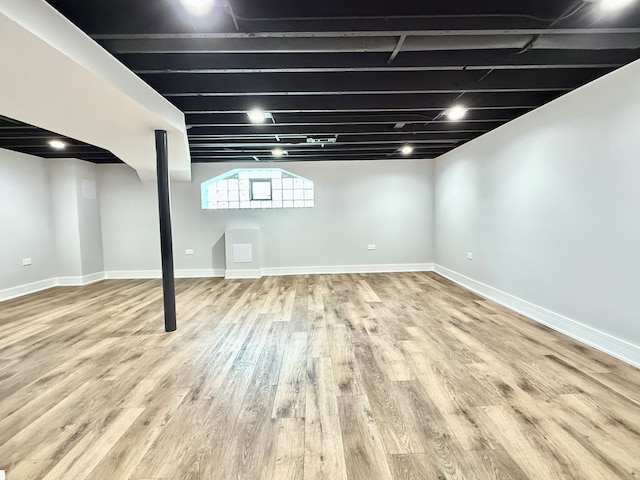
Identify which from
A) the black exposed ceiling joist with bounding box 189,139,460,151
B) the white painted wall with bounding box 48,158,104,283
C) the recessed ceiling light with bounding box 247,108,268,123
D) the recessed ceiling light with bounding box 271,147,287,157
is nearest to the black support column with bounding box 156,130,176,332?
the recessed ceiling light with bounding box 247,108,268,123

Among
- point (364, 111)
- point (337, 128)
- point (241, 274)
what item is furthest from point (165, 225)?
point (241, 274)

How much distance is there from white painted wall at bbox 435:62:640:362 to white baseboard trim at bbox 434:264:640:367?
48 mm

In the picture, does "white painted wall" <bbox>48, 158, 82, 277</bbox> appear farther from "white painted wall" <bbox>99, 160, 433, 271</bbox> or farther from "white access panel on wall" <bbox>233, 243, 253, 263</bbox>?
"white access panel on wall" <bbox>233, 243, 253, 263</bbox>

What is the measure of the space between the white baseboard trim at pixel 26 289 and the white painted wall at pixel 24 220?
54 mm

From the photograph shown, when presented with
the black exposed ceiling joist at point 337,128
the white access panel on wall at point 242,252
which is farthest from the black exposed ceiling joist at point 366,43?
the white access panel on wall at point 242,252

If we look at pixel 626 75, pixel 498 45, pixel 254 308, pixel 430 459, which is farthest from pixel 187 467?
pixel 626 75

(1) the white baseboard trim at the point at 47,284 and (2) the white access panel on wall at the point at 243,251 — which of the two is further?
(2) the white access panel on wall at the point at 243,251

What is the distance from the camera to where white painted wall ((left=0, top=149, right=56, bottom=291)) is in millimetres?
5023

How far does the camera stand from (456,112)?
362 cm

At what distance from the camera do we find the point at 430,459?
1598 mm

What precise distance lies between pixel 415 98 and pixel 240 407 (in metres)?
3.23

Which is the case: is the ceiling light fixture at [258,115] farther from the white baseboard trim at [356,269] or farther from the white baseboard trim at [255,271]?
the white baseboard trim at [356,269]

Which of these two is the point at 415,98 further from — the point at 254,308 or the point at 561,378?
the point at 254,308

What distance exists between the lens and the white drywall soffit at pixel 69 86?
1.70 meters
